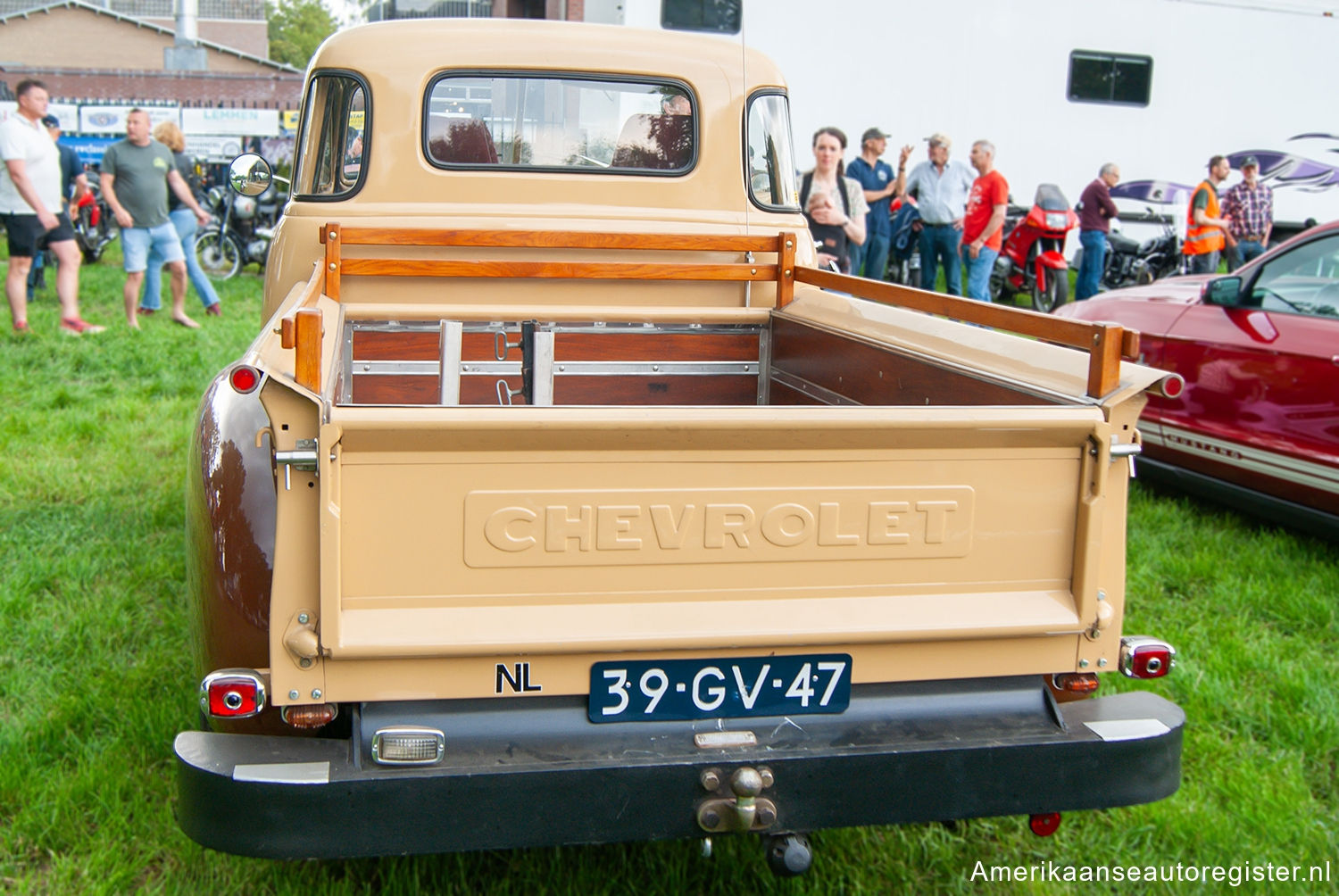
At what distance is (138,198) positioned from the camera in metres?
9.45

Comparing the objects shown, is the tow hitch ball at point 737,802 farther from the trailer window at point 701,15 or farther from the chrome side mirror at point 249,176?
the trailer window at point 701,15

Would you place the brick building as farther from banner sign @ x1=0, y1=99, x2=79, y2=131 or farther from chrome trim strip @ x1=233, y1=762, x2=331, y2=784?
chrome trim strip @ x1=233, y1=762, x2=331, y2=784

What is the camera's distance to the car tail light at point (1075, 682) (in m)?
2.32

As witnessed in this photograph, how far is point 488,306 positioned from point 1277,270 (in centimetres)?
357

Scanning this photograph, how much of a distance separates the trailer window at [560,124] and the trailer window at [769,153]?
0.76 feet

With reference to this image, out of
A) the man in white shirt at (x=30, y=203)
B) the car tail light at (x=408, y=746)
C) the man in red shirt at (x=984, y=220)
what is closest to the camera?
the car tail light at (x=408, y=746)

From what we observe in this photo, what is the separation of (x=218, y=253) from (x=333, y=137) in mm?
10371

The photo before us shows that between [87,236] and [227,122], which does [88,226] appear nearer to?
[87,236]

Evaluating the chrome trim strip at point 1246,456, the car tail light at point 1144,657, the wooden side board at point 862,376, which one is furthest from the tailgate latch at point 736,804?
the chrome trim strip at point 1246,456

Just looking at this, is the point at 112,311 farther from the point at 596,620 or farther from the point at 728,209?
the point at 596,620

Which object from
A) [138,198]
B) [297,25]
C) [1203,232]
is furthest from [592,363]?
Answer: [297,25]

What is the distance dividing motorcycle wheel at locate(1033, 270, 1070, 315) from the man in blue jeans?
0.51 feet

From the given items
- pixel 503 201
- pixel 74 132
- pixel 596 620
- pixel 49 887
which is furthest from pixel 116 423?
pixel 74 132

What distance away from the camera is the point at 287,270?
402 centimetres
